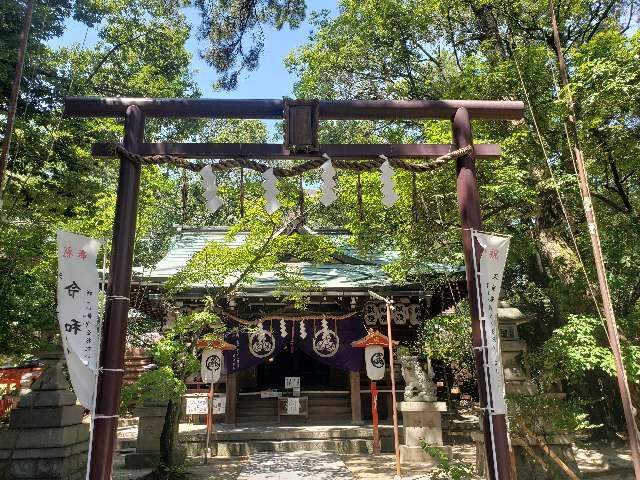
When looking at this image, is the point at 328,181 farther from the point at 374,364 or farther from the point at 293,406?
the point at 293,406

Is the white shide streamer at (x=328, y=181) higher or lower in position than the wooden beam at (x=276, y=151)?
lower

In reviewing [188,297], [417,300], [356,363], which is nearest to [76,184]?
[188,297]

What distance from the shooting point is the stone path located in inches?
330

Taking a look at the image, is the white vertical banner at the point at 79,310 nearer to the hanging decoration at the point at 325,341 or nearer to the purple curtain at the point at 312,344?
the purple curtain at the point at 312,344

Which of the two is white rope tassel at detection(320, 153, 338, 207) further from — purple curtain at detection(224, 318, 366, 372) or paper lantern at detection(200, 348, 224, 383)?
purple curtain at detection(224, 318, 366, 372)

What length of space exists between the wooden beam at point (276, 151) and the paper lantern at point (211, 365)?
6.64 metres

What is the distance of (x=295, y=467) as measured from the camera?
9195mm

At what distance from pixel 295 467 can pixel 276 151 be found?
6988mm

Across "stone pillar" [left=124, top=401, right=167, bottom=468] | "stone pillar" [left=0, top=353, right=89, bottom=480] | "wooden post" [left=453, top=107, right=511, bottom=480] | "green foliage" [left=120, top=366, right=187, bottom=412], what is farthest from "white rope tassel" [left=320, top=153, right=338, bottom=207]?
"stone pillar" [left=124, top=401, right=167, bottom=468]

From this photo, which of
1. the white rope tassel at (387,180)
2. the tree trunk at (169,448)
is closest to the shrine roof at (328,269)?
the tree trunk at (169,448)

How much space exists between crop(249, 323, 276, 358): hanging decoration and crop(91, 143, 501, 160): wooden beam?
7.60 metres

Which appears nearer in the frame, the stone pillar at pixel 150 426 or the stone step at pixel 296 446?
the stone pillar at pixel 150 426

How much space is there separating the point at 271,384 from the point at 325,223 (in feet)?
34.0

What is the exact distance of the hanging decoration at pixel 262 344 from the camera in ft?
38.4
